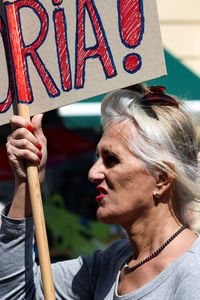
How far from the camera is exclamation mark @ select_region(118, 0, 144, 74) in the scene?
5.27 ft

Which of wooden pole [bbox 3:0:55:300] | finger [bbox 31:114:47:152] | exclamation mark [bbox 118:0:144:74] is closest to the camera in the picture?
exclamation mark [bbox 118:0:144:74]

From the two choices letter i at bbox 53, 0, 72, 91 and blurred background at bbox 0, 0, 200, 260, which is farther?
blurred background at bbox 0, 0, 200, 260

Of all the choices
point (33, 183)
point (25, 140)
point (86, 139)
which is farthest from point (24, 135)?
point (86, 139)

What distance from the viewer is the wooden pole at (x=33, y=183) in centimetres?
172

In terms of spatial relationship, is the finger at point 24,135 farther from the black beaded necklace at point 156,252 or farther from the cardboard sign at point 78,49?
the black beaded necklace at point 156,252

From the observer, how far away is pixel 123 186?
68.2 inches

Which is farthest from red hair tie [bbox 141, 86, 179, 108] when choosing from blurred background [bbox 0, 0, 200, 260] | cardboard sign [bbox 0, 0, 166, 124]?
blurred background [bbox 0, 0, 200, 260]

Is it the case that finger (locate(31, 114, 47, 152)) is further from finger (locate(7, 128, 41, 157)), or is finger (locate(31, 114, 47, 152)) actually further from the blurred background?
the blurred background

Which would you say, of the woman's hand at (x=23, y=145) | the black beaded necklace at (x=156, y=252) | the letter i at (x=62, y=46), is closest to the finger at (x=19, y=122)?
the woman's hand at (x=23, y=145)

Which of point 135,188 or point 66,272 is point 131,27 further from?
point 66,272

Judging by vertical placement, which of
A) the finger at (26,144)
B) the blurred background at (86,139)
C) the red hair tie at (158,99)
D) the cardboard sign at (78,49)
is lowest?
the blurred background at (86,139)

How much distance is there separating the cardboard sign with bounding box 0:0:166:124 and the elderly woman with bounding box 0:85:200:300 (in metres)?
0.14

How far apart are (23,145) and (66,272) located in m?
0.50

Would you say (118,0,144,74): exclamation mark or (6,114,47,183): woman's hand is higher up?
(118,0,144,74): exclamation mark
